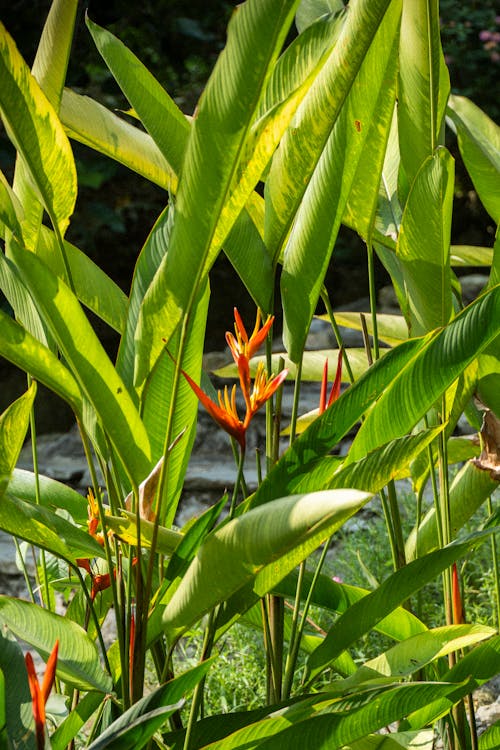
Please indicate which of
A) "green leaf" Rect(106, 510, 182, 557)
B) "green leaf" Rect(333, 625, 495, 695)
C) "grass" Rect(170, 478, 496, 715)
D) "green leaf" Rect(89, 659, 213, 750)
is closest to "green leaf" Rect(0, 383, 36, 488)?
"green leaf" Rect(106, 510, 182, 557)

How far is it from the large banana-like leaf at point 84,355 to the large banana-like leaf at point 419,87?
0.38 meters

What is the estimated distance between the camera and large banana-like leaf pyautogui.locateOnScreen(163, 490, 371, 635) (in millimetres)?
494

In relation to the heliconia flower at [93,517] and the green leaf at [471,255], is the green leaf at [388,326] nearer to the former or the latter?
the green leaf at [471,255]

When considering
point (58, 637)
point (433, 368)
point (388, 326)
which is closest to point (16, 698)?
point (58, 637)

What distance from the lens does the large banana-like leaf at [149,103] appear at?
0.74m

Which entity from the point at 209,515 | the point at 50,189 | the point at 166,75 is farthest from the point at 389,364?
the point at 166,75

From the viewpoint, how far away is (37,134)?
25.6 inches

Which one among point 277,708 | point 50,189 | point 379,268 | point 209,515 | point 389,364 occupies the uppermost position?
point 50,189

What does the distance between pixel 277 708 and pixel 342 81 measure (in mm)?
483

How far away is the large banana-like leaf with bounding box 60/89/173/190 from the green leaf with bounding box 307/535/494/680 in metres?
0.41

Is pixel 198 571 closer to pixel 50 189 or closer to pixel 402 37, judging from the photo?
pixel 50 189

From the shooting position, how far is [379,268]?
5.16 meters

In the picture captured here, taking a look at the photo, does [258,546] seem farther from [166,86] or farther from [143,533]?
[166,86]

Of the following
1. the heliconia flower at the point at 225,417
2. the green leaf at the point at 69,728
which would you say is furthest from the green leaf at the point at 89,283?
the green leaf at the point at 69,728
